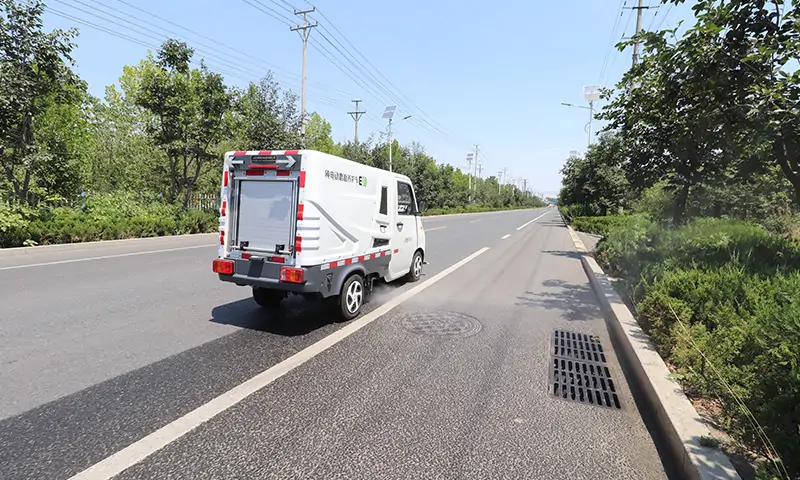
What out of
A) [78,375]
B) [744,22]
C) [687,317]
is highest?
[744,22]

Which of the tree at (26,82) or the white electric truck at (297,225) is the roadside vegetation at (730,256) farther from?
the tree at (26,82)

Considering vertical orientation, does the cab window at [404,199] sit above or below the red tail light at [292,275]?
above

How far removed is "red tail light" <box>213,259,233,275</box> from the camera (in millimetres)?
5526

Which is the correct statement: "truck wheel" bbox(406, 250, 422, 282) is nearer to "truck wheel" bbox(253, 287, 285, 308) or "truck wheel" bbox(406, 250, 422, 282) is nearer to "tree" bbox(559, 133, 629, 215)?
"truck wheel" bbox(253, 287, 285, 308)

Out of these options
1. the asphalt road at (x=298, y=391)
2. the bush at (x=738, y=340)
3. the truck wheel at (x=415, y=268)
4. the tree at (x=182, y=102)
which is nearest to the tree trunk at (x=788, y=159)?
the bush at (x=738, y=340)

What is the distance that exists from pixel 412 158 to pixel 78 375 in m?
43.3

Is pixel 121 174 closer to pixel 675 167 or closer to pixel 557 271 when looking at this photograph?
pixel 557 271

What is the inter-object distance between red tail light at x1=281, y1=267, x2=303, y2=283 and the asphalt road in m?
0.76

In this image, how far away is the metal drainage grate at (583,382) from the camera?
384 cm

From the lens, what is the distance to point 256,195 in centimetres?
556

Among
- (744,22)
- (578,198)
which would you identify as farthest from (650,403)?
(578,198)

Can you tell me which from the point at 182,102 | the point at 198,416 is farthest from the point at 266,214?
the point at 182,102

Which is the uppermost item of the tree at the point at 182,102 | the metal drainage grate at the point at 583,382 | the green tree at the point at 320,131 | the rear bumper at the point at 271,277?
the green tree at the point at 320,131

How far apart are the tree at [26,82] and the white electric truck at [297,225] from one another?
11798mm
